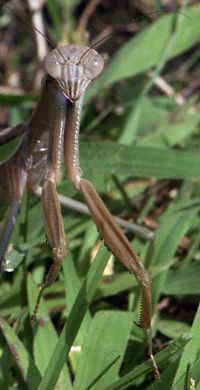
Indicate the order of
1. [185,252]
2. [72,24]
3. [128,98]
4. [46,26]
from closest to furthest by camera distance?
[185,252]
[128,98]
[72,24]
[46,26]

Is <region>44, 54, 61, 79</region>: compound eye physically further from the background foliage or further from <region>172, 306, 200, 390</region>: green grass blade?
<region>172, 306, 200, 390</region>: green grass blade

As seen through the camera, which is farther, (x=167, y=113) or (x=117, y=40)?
(x=117, y=40)

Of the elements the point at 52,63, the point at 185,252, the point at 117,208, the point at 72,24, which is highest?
the point at 72,24

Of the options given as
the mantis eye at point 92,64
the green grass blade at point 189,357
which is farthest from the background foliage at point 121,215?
the mantis eye at point 92,64

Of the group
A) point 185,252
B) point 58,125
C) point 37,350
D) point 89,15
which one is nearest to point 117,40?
point 89,15

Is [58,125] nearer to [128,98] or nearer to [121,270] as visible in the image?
[121,270]

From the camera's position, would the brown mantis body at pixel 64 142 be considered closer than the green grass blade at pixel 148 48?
Yes

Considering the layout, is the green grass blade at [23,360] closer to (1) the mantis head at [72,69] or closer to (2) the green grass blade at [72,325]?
(2) the green grass blade at [72,325]

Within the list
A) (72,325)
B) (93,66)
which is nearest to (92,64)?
(93,66)

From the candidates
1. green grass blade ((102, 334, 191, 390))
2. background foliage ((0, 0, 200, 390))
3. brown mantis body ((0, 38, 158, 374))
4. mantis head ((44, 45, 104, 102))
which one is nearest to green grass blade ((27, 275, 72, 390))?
background foliage ((0, 0, 200, 390))

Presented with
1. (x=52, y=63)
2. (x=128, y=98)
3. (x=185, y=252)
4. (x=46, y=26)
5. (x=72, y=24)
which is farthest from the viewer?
(x=46, y=26)
